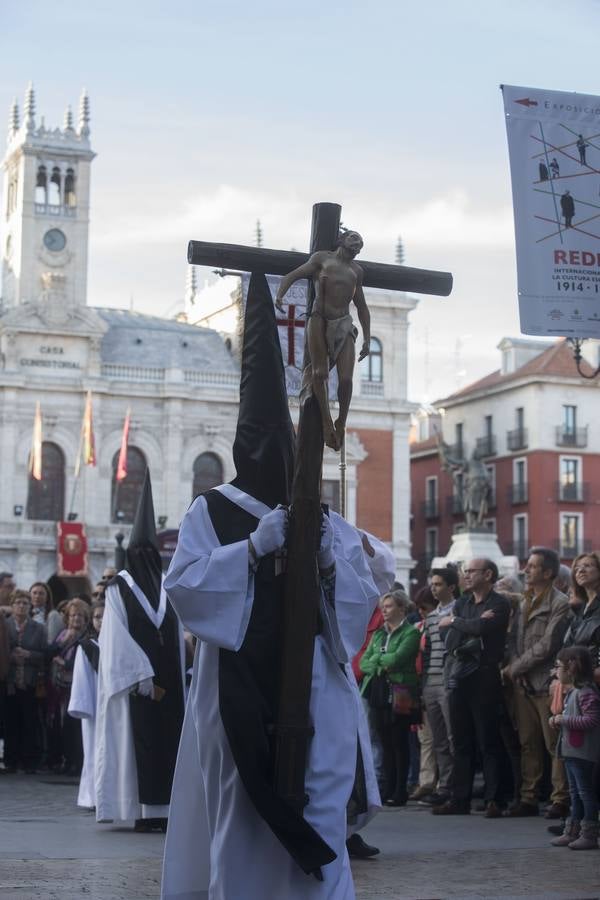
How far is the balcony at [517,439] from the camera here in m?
52.8

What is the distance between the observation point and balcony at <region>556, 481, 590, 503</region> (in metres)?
51.9

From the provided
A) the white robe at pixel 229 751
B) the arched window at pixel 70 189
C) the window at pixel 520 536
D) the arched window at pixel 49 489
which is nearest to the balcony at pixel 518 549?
the window at pixel 520 536

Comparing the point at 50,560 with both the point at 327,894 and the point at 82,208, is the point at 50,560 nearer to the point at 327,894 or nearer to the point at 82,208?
the point at 82,208

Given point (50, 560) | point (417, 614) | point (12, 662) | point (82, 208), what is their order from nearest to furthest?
point (417, 614) < point (12, 662) < point (50, 560) < point (82, 208)

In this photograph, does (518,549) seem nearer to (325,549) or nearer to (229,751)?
(325,549)

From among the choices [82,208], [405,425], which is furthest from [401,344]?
[82,208]

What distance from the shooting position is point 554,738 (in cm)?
1052

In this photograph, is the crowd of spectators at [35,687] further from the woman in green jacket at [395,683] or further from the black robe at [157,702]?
the black robe at [157,702]

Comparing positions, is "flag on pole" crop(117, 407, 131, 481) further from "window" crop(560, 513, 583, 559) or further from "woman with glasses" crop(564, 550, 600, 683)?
"woman with glasses" crop(564, 550, 600, 683)

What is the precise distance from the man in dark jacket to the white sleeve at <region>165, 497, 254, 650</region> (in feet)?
17.5

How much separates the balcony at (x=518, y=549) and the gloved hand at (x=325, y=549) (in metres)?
46.2

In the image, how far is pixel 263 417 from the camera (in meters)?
5.89

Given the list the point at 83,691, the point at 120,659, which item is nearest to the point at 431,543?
the point at 83,691

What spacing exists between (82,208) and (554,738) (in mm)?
42713
